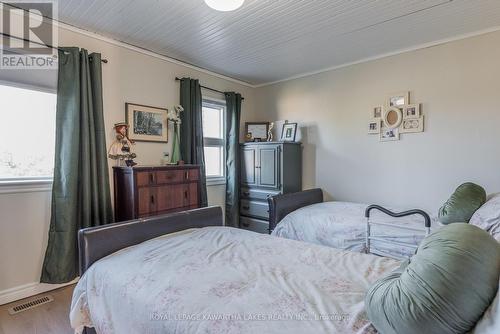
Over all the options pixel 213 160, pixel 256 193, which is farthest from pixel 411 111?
pixel 213 160

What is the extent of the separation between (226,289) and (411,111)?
3004mm

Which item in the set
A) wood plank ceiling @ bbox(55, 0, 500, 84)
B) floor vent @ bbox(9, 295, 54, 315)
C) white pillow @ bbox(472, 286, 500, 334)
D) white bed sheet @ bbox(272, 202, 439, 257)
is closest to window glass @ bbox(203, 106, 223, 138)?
wood plank ceiling @ bbox(55, 0, 500, 84)

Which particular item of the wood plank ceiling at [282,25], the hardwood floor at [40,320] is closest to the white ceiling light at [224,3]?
the wood plank ceiling at [282,25]

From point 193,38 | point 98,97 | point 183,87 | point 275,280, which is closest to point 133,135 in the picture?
point 98,97

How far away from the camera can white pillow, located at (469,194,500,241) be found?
1.74 meters

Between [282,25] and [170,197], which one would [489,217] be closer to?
[282,25]

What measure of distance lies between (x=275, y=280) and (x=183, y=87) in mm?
2871

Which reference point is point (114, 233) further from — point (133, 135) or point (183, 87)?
point (183, 87)

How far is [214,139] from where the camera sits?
164 inches

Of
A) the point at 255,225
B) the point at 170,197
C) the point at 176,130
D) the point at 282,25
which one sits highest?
the point at 282,25

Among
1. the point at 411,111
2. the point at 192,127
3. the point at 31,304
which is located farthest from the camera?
the point at 192,127

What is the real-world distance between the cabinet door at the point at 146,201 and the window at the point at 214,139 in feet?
4.22

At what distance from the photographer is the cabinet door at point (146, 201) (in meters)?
2.71

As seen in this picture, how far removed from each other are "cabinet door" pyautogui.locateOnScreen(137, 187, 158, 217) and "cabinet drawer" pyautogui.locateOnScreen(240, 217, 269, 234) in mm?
1622
